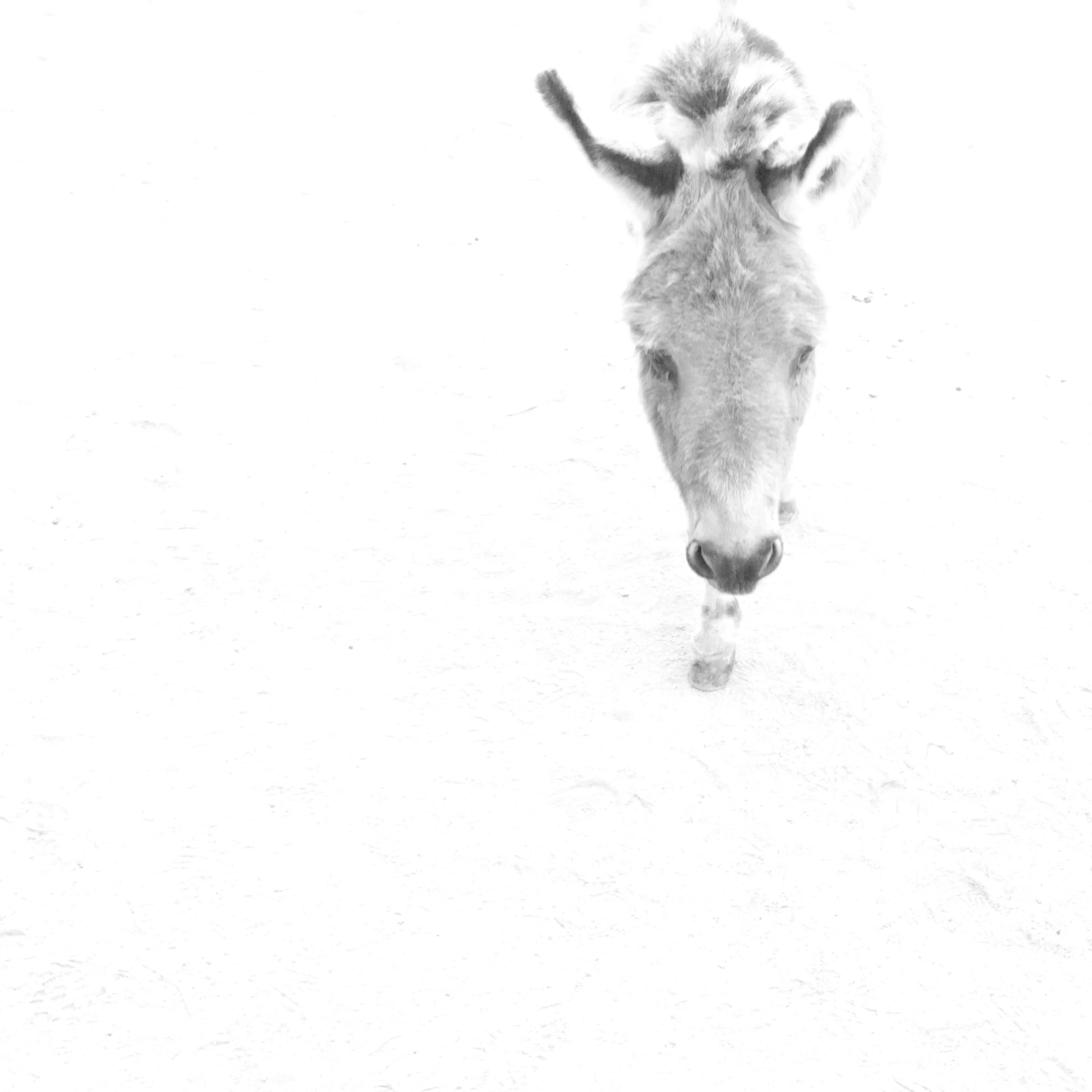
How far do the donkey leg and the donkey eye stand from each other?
1290mm

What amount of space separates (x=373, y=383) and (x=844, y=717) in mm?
3583

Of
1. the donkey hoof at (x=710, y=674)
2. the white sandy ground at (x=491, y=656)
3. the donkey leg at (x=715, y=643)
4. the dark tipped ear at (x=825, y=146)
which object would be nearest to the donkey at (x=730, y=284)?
the dark tipped ear at (x=825, y=146)

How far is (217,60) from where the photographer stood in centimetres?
985

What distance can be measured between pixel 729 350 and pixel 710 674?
1.77m

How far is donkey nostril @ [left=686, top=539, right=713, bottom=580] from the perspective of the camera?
3713 millimetres

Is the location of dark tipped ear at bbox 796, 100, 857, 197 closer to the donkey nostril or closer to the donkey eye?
the donkey eye

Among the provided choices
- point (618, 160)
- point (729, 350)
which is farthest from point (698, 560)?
point (618, 160)

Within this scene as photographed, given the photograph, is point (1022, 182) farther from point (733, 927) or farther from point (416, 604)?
point (733, 927)

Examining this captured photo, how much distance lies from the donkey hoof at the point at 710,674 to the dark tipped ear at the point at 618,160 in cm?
210

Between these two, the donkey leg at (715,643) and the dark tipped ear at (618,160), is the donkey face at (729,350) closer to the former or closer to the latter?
the dark tipped ear at (618,160)

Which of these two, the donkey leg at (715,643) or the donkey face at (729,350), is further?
the donkey leg at (715,643)

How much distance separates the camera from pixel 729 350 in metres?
3.70

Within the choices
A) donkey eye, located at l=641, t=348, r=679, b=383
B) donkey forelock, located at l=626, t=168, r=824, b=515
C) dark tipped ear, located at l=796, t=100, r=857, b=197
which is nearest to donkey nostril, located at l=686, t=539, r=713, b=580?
donkey forelock, located at l=626, t=168, r=824, b=515

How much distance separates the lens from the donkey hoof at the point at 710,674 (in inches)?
193
